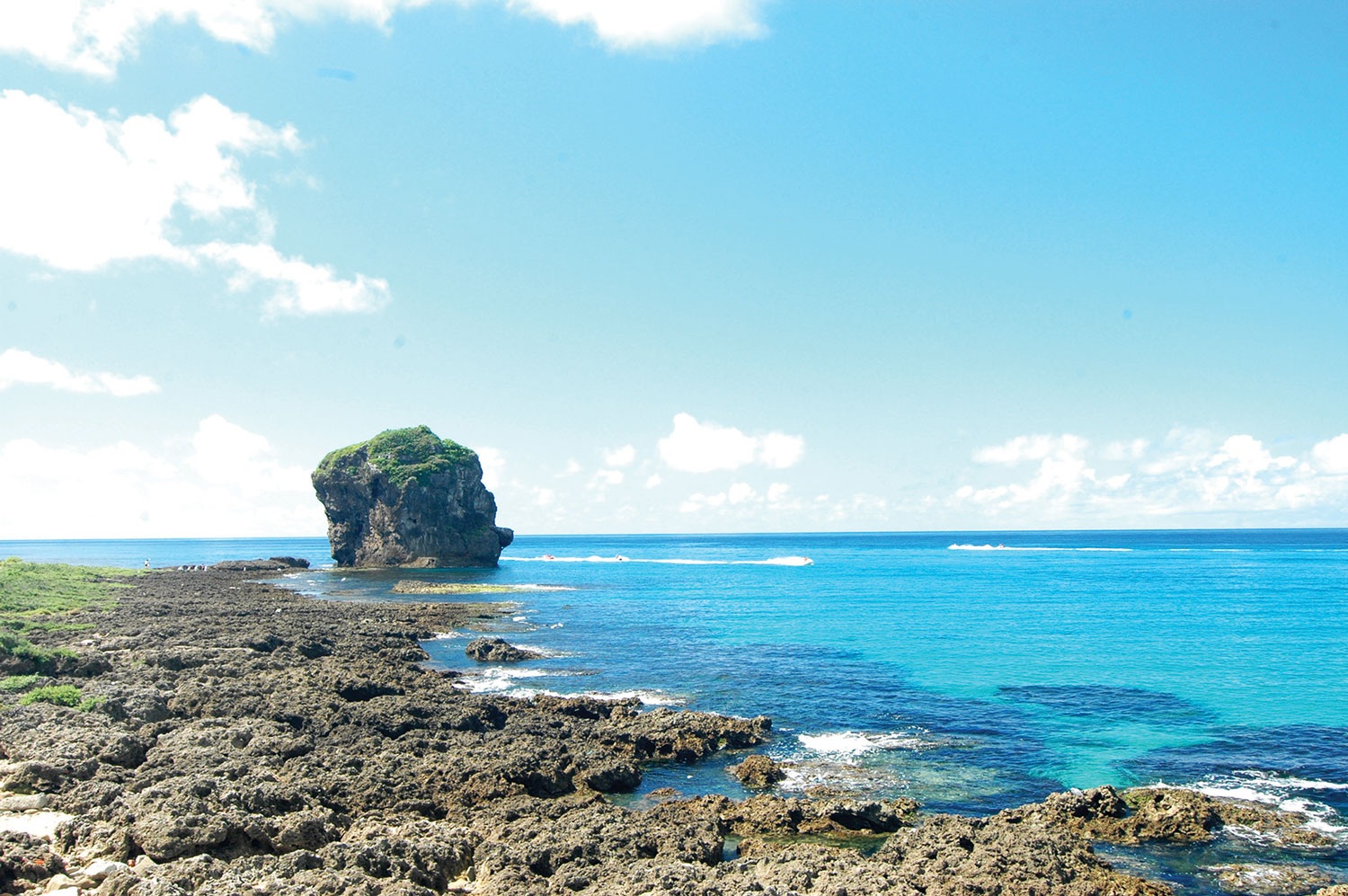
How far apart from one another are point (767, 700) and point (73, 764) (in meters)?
25.1

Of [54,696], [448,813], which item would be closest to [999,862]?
[448,813]

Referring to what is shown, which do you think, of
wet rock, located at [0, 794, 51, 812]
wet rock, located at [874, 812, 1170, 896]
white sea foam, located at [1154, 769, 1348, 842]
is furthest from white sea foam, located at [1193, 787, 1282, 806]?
wet rock, located at [0, 794, 51, 812]

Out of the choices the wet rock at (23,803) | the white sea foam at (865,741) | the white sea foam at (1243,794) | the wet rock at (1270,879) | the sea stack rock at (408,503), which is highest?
the sea stack rock at (408,503)

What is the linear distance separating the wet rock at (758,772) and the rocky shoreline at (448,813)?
3.6 inches

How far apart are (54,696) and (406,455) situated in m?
102

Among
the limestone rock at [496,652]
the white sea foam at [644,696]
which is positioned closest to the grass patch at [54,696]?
the white sea foam at [644,696]

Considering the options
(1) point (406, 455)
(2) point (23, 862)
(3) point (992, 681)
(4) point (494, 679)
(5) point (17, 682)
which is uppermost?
(1) point (406, 455)

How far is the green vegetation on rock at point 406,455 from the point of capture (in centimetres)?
12269

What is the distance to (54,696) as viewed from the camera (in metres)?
27.1

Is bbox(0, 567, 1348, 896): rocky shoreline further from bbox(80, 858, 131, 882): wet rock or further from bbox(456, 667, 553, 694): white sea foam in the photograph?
bbox(456, 667, 553, 694): white sea foam

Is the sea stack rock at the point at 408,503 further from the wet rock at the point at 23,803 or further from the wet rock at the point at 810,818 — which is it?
the wet rock at the point at 810,818

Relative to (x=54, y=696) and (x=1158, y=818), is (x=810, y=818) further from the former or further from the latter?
(x=54, y=696)

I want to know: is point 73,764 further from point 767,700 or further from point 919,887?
point 767,700

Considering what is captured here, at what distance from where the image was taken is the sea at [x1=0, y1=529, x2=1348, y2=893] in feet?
81.3
